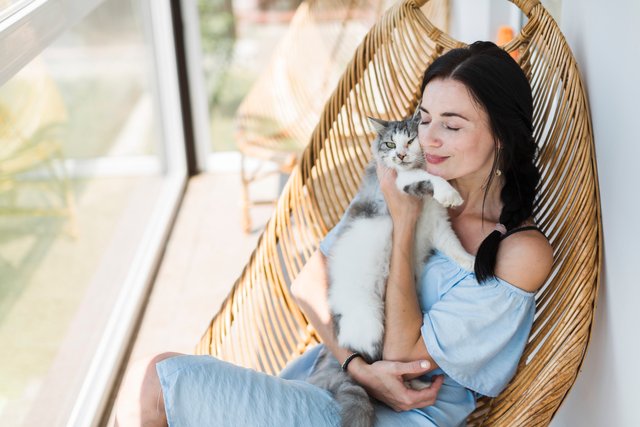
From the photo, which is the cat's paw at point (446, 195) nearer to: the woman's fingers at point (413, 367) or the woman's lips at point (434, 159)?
the woman's lips at point (434, 159)

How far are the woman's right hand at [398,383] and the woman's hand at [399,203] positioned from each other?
0.98 ft

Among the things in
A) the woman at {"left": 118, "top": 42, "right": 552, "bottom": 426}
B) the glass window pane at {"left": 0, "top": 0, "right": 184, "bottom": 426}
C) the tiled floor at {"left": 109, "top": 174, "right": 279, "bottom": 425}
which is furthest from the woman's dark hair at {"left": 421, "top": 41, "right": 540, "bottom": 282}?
the tiled floor at {"left": 109, "top": 174, "right": 279, "bottom": 425}

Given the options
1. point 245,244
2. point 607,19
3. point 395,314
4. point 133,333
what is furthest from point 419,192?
point 245,244

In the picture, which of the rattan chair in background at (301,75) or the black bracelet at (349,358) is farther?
the rattan chair in background at (301,75)

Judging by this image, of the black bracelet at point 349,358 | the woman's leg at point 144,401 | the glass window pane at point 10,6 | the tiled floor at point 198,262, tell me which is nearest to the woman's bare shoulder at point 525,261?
the black bracelet at point 349,358

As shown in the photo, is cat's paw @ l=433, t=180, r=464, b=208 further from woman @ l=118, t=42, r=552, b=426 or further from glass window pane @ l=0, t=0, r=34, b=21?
glass window pane @ l=0, t=0, r=34, b=21

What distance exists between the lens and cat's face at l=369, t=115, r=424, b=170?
1.64m

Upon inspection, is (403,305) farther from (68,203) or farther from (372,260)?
(68,203)

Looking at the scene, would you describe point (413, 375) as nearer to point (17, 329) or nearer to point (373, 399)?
point (373, 399)

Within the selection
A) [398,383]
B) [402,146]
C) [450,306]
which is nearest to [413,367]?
[398,383]

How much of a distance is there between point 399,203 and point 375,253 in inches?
4.7

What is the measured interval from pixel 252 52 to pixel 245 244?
1.18 metres

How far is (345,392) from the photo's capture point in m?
1.57

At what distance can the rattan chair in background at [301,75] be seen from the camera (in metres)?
3.55
